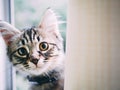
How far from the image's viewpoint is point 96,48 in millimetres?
1379

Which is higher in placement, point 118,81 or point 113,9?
point 113,9

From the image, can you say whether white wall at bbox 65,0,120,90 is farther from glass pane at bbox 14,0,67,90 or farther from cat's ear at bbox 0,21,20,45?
cat's ear at bbox 0,21,20,45

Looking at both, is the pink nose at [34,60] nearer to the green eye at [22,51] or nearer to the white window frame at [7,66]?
the green eye at [22,51]

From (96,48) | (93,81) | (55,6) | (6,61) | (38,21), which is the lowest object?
(93,81)

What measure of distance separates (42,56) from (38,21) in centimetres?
29

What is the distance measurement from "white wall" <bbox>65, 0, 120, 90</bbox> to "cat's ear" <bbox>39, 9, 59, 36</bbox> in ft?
0.34

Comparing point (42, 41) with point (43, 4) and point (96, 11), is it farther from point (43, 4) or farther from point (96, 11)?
point (96, 11)

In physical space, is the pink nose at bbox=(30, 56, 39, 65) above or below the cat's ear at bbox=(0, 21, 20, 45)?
below

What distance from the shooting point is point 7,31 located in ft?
4.66

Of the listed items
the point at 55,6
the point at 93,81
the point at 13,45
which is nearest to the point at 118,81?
the point at 93,81

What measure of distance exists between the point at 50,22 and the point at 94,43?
391mm

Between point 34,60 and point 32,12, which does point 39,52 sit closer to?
point 34,60

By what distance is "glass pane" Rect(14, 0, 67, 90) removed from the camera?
4.51 ft

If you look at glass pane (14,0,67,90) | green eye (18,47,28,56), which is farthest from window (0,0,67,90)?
green eye (18,47,28,56)
